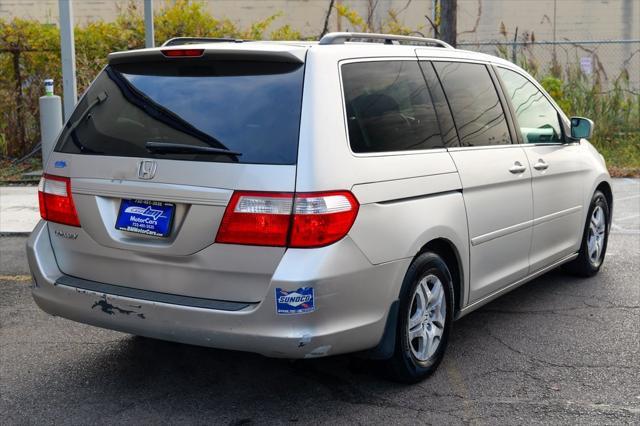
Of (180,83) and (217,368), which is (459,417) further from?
(180,83)

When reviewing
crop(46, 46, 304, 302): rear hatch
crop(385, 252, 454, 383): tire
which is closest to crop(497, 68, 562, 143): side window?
crop(385, 252, 454, 383): tire

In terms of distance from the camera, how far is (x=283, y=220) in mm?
3648

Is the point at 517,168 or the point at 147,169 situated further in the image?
the point at 517,168

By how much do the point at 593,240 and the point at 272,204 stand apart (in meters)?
3.98

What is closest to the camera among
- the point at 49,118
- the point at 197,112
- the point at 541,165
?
the point at 197,112

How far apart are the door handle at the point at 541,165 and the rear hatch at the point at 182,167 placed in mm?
2238

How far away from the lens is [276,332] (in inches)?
144

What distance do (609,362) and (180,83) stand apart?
2.88 m

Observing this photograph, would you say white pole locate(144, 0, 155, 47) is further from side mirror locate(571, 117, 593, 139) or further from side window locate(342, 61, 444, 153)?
side window locate(342, 61, 444, 153)

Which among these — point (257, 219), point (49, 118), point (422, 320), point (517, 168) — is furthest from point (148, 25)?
point (257, 219)

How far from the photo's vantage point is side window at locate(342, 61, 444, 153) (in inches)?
159

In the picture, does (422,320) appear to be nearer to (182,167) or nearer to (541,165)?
(182,167)

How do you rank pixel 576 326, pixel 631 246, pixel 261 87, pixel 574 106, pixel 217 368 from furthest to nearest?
pixel 574 106 → pixel 631 246 → pixel 576 326 → pixel 217 368 → pixel 261 87

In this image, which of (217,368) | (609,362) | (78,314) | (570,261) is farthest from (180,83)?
(570,261)
